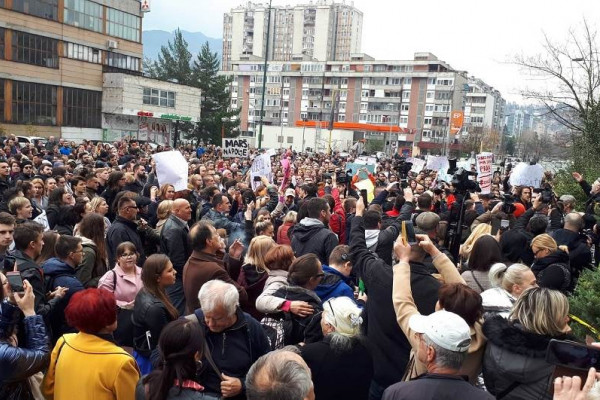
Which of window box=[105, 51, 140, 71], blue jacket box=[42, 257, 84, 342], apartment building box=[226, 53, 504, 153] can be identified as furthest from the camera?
apartment building box=[226, 53, 504, 153]

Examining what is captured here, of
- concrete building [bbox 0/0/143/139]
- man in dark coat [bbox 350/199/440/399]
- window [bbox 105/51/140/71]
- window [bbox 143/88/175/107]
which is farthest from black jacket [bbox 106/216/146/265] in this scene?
window [bbox 105/51/140/71]

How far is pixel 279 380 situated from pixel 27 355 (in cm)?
165

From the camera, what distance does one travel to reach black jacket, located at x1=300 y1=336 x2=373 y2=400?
10.7 feet

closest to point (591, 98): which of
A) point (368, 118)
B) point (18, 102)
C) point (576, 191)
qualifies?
point (576, 191)

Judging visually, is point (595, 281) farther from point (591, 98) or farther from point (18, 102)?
point (18, 102)

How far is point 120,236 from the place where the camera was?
6199 mm

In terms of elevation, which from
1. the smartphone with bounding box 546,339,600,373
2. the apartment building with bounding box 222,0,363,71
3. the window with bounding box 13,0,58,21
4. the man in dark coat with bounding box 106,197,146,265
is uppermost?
the apartment building with bounding box 222,0,363,71

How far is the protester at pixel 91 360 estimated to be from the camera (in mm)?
3021

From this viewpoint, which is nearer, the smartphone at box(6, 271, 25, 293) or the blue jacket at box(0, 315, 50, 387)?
the blue jacket at box(0, 315, 50, 387)

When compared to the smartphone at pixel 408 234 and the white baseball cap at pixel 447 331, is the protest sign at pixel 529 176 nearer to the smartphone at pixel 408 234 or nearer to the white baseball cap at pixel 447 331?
the smartphone at pixel 408 234

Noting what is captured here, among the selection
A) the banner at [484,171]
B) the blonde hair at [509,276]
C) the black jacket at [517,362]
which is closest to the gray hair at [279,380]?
the black jacket at [517,362]

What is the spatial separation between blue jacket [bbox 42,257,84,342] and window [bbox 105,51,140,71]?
169 ft

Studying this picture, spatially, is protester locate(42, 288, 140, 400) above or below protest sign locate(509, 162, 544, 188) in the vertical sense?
below

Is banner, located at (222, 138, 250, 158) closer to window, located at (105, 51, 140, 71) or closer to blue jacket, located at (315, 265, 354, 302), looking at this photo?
blue jacket, located at (315, 265, 354, 302)
